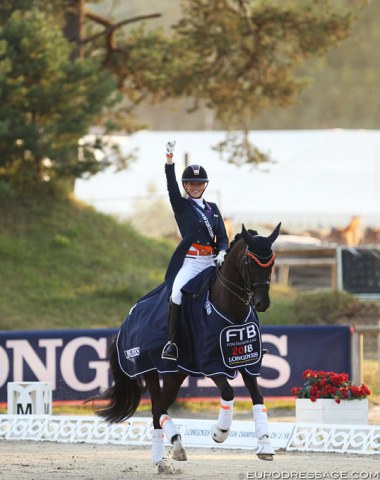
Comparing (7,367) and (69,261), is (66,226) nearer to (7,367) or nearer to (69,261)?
(69,261)

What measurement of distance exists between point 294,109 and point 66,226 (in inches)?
2209

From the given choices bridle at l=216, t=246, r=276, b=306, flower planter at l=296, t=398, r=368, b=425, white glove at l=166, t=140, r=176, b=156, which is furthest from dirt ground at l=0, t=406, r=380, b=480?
white glove at l=166, t=140, r=176, b=156

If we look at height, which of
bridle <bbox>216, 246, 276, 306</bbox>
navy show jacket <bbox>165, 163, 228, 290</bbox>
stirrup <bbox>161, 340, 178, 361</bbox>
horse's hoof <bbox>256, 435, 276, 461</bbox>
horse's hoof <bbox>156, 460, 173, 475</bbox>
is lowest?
horse's hoof <bbox>156, 460, 173, 475</bbox>

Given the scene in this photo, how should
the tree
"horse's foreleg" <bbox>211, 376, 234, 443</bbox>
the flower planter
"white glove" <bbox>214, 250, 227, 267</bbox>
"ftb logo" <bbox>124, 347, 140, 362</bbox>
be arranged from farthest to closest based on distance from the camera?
the tree < the flower planter < "ftb logo" <bbox>124, 347, 140, 362</bbox> < "white glove" <bbox>214, 250, 227, 267</bbox> < "horse's foreleg" <bbox>211, 376, 234, 443</bbox>

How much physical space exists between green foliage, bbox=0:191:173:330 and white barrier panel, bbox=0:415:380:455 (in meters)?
7.80

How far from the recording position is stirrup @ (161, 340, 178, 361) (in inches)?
397

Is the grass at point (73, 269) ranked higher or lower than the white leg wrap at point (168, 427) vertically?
higher

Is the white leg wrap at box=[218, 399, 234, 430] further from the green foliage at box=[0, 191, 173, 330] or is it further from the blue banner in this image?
the green foliage at box=[0, 191, 173, 330]

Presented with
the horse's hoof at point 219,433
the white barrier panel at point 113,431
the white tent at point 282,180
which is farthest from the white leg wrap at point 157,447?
the white tent at point 282,180

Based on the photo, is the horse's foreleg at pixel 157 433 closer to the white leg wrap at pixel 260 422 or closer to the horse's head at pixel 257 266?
the white leg wrap at pixel 260 422

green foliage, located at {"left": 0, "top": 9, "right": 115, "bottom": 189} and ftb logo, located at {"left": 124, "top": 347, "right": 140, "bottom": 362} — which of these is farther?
green foliage, located at {"left": 0, "top": 9, "right": 115, "bottom": 189}

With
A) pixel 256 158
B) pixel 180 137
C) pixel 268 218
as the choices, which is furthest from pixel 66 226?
pixel 180 137

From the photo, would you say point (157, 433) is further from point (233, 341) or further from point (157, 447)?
point (233, 341)

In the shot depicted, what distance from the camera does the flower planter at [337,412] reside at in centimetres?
1287
